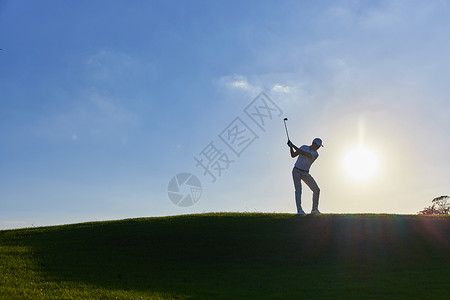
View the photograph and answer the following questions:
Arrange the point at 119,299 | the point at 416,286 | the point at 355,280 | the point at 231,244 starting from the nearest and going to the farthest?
the point at 119,299, the point at 416,286, the point at 355,280, the point at 231,244

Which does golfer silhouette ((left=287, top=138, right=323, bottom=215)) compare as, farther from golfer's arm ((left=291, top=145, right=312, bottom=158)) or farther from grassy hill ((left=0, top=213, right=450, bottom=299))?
grassy hill ((left=0, top=213, right=450, bottom=299))

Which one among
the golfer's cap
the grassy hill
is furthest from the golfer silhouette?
the grassy hill

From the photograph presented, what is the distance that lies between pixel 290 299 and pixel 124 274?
7.70 meters

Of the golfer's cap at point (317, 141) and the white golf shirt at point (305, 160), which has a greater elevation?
the golfer's cap at point (317, 141)

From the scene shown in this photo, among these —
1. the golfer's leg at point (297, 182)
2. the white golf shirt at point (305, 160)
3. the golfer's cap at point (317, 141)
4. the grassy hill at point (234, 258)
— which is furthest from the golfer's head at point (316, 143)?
the grassy hill at point (234, 258)

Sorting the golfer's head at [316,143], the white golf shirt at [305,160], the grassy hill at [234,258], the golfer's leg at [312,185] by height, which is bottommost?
the grassy hill at [234,258]

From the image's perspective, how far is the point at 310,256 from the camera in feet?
72.7

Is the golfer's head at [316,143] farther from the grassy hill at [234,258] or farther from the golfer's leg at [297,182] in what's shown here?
the grassy hill at [234,258]

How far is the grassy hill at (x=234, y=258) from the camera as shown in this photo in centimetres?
1608

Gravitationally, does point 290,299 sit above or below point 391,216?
below

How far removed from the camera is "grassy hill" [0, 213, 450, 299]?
16078 millimetres

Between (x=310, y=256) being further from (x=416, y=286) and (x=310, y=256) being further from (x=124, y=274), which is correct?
(x=124, y=274)

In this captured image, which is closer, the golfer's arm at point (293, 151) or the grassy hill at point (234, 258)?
the grassy hill at point (234, 258)

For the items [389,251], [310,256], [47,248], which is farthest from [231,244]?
[47,248]
